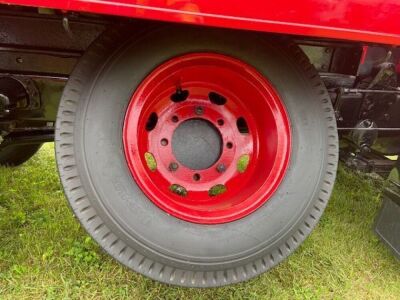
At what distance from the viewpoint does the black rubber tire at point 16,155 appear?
3.28 metres

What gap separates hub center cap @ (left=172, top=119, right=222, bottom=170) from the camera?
1938mm

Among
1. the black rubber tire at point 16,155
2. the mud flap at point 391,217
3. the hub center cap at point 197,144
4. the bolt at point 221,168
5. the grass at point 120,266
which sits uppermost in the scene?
the hub center cap at point 197,144

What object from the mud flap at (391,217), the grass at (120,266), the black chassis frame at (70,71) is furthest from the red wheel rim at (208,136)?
the mud flap at (391,217)

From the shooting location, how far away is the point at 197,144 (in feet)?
6.41

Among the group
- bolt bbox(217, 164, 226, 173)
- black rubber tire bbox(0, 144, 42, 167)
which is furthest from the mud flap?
black rubber tire bbox(0, 144, 42, 167)

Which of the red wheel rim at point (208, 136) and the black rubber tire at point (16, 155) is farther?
the black rubber tire at point (16, 155)

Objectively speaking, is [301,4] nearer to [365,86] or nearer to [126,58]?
[126,58]

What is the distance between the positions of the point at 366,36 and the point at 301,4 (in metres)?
0.26

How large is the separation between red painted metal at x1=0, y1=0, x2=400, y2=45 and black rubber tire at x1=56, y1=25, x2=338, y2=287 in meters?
0.27

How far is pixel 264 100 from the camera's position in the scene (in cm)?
175

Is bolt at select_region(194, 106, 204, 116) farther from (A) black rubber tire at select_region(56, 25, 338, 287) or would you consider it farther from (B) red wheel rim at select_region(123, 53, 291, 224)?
(A) black rubber tire at select_region(56, 25, 338, 287)

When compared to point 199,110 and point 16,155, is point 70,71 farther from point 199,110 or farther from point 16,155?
point 16,155

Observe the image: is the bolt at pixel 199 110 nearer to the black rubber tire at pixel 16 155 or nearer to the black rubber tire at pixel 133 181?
the black rubber tire at pixel 133 181

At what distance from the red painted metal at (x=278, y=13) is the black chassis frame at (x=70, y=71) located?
27cm
